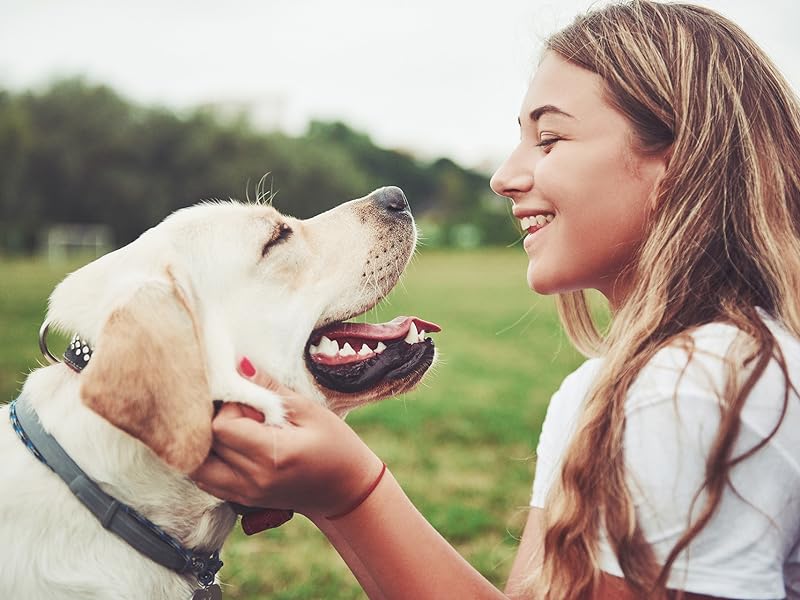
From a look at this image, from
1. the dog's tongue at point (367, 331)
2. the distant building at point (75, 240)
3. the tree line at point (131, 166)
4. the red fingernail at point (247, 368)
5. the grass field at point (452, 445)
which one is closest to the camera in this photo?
the red fingernail at point (247, 368)

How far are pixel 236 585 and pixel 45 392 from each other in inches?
72.3

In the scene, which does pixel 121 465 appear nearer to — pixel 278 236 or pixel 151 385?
pixel 151 385

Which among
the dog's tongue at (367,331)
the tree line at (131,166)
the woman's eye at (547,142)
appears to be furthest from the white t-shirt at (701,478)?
the tree line at (131,166)

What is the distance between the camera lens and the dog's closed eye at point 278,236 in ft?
8.43

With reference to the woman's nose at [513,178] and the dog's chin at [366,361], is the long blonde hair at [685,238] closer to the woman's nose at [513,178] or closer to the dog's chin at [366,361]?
the woman's nose at [513,178]

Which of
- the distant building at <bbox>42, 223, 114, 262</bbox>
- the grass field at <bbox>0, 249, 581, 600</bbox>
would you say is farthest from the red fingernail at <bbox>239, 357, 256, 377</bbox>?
the distant building at <bbox>42, 223, 114, 262</bbox>

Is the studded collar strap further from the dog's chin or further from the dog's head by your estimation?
the dog's chin

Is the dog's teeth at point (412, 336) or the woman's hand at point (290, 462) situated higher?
the dog's teeth at point (412, 336)

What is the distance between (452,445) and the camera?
6062 mm

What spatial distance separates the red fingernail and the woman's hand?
136mm

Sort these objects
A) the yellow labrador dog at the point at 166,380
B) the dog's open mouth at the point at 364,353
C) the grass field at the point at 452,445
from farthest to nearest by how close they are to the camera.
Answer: the grass field at the point at 452,445, the dog's open mouth at the point at 364,353, the yellow labrador dog at the point at 166,380

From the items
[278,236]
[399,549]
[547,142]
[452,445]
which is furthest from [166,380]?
[452,445]

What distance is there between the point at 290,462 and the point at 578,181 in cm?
116

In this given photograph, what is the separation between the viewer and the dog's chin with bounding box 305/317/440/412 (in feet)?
8.18
